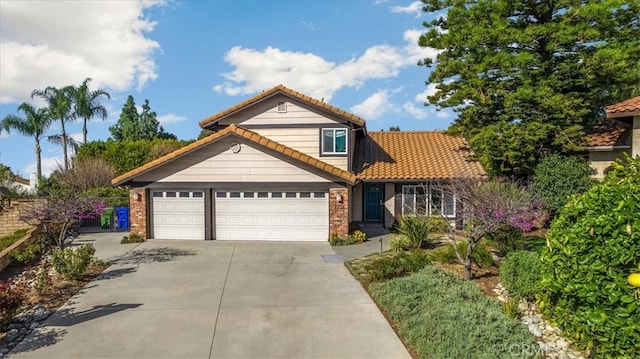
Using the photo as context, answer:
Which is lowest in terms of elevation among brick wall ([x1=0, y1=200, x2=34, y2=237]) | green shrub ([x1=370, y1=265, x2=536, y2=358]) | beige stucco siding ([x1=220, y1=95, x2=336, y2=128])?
green shrub ([x1=370, y1=265, x2=536, y2=358])

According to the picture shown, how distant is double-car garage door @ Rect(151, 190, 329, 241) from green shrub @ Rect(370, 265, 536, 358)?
676 cm

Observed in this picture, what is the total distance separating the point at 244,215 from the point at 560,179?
12721 millimetres

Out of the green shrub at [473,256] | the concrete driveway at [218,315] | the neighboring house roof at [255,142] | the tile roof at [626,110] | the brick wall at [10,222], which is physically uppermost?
the tile roof at [626,110]

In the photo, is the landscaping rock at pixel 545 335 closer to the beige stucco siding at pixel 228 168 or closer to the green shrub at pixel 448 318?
the green shrub at pixel 448 318

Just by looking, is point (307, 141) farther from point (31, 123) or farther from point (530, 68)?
point (31, 123)

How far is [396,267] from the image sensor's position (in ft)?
34.0

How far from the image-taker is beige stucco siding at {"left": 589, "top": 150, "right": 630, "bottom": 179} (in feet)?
54.3

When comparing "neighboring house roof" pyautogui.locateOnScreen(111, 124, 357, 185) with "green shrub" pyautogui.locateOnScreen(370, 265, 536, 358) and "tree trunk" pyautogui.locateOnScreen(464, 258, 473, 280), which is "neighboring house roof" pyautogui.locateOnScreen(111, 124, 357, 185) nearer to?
"tree trunk" pyautogui.locateOnScreen(464, 258, 473, 280)

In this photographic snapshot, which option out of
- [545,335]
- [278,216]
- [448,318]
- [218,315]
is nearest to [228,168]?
[278,216]

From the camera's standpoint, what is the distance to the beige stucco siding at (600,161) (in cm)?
1655

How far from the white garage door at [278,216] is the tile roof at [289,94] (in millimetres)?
4160

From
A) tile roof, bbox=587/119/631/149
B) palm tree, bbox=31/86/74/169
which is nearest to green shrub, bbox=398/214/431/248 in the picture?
tile roof, bbox=587/119/631/149

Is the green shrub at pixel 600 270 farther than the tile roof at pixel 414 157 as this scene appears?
No

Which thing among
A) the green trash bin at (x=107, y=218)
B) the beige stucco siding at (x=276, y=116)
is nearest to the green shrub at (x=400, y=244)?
the beige stucco siding at (x=276, y=116)
